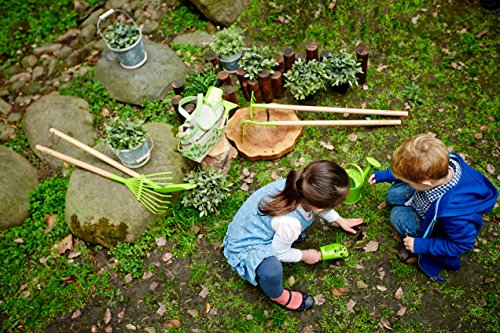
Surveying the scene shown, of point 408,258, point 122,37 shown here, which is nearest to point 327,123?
point 408,258

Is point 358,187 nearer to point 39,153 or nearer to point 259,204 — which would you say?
point 259,204

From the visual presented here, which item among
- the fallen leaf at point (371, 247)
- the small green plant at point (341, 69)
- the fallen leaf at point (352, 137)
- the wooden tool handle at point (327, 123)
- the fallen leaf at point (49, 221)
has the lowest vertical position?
the fallen leaf at point (49, 221)

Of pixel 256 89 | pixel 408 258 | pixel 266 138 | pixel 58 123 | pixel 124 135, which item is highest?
pixel 256 89

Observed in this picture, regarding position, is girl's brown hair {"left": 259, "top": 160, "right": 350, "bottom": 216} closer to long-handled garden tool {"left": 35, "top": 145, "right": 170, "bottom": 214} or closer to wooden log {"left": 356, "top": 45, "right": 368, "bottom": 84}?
long-handled garden tool {"left": 35, "top": 145, "right": 170, "bottom": 214}

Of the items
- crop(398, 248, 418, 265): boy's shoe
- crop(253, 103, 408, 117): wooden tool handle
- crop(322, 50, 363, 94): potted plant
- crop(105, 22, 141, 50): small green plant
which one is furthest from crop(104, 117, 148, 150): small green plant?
crop(398, 248, 418, 265): boy's shoe

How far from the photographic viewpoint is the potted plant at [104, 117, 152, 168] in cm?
454

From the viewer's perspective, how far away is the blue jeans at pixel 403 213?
4.03 meters

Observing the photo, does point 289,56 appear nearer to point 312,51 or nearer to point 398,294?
point 312,51

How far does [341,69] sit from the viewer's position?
17.0ft

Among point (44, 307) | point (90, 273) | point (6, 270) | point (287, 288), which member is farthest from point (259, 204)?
point (6, 270)

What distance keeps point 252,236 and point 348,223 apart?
1.19 metres

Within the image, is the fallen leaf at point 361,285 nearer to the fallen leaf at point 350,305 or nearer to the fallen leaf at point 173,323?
the fallen leaf at point 350,305

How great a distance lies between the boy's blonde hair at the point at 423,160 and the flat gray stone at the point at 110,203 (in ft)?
8.32

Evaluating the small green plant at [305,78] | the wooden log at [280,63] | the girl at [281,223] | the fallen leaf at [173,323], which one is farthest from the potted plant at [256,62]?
the fallen leaf at [173,323]
